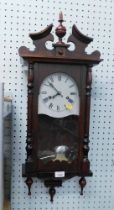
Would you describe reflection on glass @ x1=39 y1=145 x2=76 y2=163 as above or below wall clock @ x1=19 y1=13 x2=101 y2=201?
below

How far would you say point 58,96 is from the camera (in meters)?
1.07

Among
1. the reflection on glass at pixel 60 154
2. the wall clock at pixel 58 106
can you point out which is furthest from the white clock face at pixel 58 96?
the reflection on glass at pixel 60 154

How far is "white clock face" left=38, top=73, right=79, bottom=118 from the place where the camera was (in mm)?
1062

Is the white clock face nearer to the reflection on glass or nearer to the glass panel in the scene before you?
the glass panel

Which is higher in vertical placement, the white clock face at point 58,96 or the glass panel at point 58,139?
the white clock face at point 58,96

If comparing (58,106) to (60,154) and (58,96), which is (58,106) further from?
(60,154)

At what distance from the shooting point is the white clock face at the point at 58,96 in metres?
1.06

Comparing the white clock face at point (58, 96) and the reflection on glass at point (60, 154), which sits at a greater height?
the white clock face at point (58, 96)

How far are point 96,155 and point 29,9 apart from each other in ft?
2.44

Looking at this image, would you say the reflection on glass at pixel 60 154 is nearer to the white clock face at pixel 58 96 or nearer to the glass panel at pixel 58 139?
the glass panel at pixel 58 139

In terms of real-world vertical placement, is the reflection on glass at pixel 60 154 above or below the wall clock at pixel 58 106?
below

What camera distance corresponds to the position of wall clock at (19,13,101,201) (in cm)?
104

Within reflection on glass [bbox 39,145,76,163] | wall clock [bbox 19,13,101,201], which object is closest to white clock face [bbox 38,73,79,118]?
wall clock [bbox 19,13,101,201]

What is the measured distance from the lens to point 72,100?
108 cm
